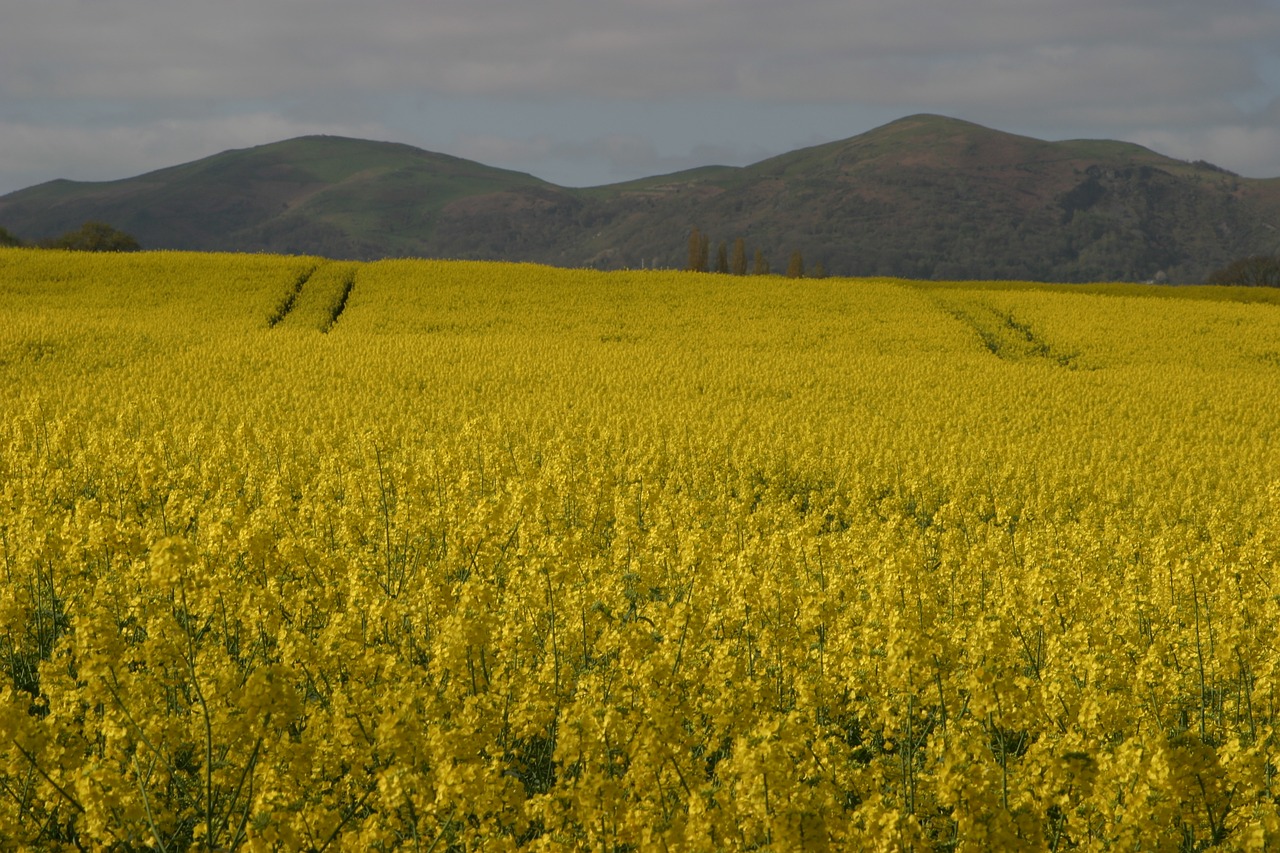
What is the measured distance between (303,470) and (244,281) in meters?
33.8

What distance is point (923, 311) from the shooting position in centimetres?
4528

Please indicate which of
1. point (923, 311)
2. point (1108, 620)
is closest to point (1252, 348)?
point (923, 311)

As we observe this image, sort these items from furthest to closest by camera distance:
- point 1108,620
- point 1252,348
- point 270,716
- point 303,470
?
point 1252,348
point 303,470
point 1108,620
point 270,716

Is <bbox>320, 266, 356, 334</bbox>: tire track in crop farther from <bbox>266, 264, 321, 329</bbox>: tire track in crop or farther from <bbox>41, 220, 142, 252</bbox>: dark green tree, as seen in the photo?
<bbox>41, 220, 142, 252</bbox>: dark green tree

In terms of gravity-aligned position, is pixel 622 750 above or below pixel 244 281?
below

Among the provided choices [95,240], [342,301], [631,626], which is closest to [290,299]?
[342,301]

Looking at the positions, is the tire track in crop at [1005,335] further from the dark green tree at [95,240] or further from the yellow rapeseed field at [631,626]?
the dark green tree at [95,240]

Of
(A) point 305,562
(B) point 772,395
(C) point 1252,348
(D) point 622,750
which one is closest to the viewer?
(D) point 622,750

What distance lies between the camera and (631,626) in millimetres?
5891

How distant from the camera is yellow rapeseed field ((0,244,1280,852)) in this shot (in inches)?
181

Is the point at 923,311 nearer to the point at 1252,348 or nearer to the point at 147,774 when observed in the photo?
the point at 1252,348

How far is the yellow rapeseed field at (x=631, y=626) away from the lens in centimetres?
460

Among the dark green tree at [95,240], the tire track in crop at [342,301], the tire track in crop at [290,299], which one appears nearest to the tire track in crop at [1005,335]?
the tire track in crop at [342,301]

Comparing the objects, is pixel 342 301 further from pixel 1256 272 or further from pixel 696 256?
pixel 1256 272
